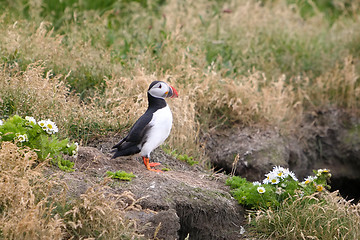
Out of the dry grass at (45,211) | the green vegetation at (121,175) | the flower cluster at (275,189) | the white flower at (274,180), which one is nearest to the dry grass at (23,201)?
the dry grass at (45,211)

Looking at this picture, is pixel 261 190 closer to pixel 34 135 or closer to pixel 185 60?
pixel 34 135

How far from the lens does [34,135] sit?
4.20m

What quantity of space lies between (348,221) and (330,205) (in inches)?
8.6

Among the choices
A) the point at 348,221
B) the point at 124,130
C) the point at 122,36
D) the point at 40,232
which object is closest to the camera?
the point at 40,232

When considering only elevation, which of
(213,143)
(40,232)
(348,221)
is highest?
(40,232)

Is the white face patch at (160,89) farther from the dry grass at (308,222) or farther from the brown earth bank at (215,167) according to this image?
the dry grass at (308,222)

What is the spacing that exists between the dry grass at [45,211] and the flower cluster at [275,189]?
1244 mm

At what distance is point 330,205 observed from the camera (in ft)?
14.4

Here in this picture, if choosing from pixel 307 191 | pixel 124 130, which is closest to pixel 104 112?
pixel 124 130

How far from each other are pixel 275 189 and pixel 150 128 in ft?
4.25

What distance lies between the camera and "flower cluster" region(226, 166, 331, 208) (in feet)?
14.8

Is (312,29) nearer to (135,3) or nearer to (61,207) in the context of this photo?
(135,3)

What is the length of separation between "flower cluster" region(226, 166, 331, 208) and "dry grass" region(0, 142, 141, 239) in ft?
4.08

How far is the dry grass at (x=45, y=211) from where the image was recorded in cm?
329
